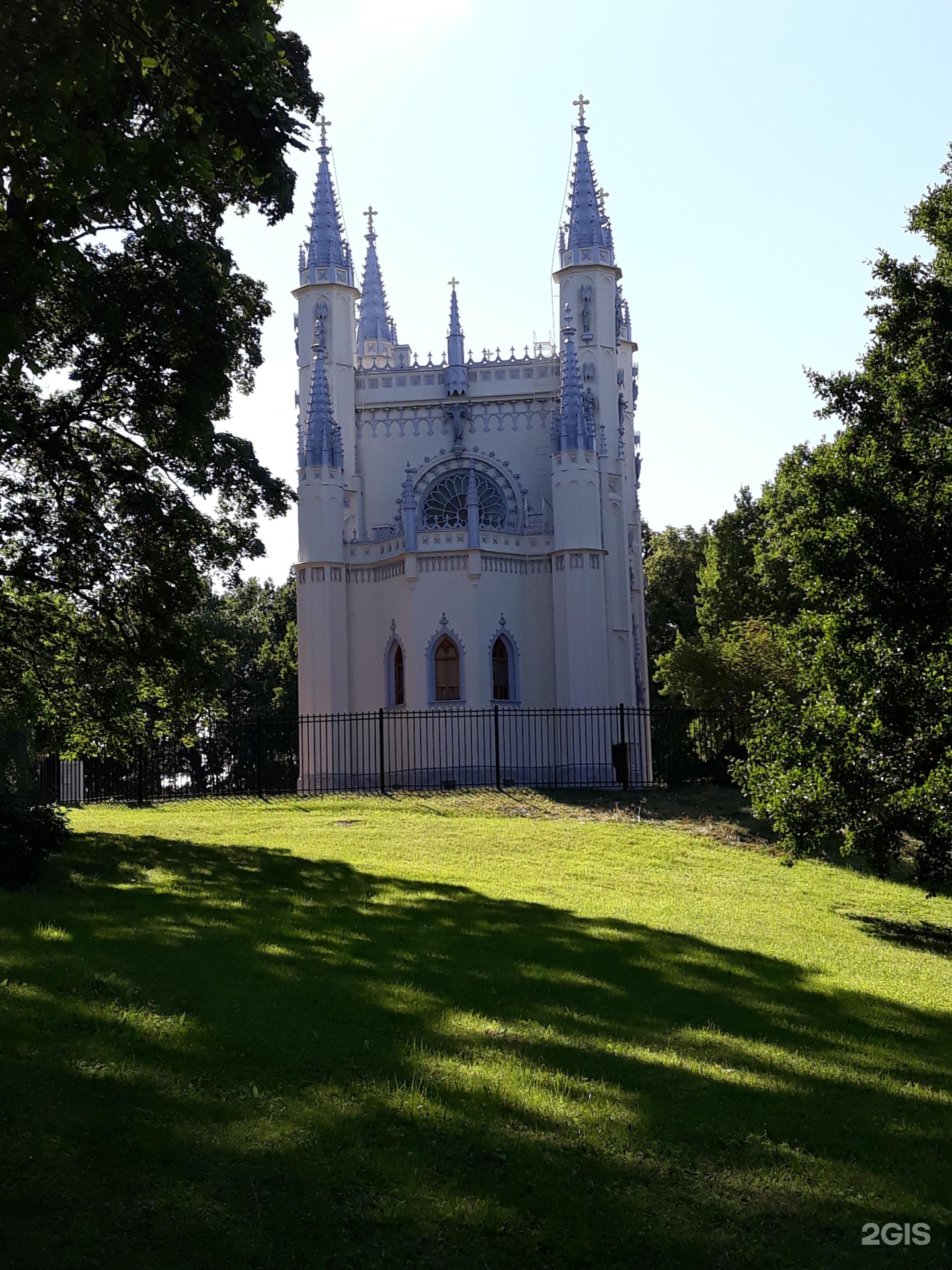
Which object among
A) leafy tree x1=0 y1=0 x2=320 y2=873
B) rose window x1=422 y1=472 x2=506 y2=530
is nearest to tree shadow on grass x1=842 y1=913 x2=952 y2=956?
leafy tree x1=0 y1=0 x2=320 y2=873

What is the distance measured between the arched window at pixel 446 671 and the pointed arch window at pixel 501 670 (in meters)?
1.24

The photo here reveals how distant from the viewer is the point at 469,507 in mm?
35469

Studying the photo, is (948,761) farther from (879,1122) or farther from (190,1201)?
(190,1201)

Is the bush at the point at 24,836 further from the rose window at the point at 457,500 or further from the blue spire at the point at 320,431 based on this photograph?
the rose window at the point at 457,500

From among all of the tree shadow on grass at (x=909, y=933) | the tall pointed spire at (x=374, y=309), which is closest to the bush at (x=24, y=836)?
the tree shadow on grass at (x=909, y=933)

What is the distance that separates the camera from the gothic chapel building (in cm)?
3528

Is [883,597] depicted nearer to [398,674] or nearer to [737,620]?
[398,674]

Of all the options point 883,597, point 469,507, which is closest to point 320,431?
point 469,507

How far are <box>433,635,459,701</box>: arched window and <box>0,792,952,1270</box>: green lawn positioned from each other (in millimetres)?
21393

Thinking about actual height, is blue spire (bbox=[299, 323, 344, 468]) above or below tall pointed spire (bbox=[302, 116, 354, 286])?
below

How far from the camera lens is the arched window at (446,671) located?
1379 inches

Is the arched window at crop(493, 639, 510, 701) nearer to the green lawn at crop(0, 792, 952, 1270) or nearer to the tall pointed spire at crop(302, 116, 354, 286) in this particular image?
the tall pointed spire at crop(302, 116, 354, 286)

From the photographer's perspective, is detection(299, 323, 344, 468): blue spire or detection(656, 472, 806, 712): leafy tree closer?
detection(656, 472, 806, 712): leafy tree

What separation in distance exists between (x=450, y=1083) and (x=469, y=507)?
29126 mm
